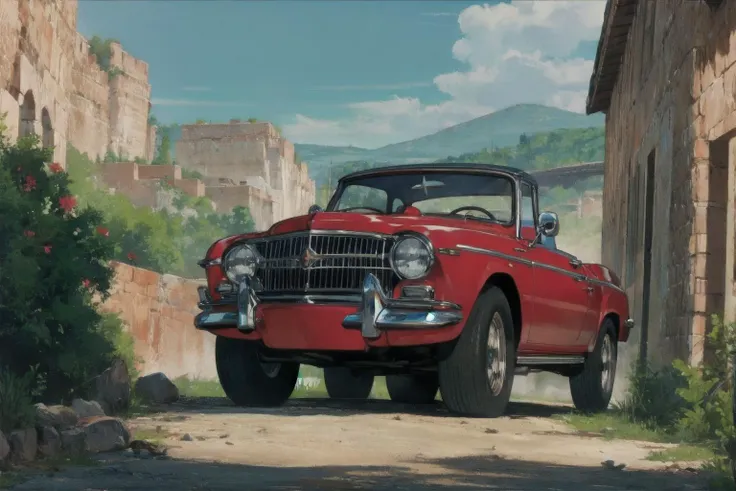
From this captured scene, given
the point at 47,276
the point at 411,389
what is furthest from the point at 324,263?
the point at 411,389

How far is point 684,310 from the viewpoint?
9.75m

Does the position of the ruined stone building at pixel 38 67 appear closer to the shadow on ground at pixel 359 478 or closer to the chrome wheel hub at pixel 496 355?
the chrome wheel hub at pixel 496 355

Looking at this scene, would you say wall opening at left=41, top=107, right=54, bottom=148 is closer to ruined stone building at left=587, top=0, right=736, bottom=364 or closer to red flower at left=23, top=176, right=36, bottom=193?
ruined stone building at left=587, top=0, right=736, bottom=364

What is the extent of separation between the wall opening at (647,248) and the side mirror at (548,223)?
414 centimetres

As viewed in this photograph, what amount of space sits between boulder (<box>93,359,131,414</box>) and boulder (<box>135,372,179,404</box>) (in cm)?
92

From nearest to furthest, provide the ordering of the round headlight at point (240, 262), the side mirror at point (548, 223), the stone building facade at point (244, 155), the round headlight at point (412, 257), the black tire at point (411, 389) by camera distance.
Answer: the round headlight at point (412, 257) < the round headlight at point (240, 262) < the side mirror at point (548, 223) < the black tire at point (411, 389) < the stone building facade at point (244, 155)

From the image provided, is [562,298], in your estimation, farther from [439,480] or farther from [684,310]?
[439,480]

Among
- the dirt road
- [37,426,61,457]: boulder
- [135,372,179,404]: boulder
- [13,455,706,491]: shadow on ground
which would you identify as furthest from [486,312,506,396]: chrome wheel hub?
[37,426,61,457]: boulder

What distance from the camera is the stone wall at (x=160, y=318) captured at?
960 inches

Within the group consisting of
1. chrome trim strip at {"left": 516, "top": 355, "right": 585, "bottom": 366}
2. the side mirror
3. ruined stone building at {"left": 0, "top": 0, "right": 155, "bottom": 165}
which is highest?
ruined stone building at {"left": 0, "top": 0, "right": 155, "bottom": 165}

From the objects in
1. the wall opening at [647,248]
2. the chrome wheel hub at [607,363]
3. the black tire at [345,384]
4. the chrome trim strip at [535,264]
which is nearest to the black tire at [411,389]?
the black tire at [345,384]

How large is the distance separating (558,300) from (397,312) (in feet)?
6.59

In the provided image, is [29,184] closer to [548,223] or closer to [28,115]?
[548,223]

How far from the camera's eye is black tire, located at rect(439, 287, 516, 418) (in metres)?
7.89
